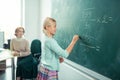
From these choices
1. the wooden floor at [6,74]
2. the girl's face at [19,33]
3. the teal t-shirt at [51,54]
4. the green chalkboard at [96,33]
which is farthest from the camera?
the wooden floor at [6,74]

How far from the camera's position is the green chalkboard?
2070mm

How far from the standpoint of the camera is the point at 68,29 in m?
3.07

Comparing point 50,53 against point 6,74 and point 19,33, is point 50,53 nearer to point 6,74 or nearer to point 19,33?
point 19,33

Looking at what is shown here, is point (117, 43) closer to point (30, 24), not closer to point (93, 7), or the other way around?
point (93, 7)

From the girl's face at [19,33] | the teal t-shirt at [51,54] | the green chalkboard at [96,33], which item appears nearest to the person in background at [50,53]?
the teal t-shirt at [51,54]

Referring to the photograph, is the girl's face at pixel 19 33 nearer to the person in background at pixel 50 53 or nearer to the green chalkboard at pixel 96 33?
the green chalkboard at pixel 96 33

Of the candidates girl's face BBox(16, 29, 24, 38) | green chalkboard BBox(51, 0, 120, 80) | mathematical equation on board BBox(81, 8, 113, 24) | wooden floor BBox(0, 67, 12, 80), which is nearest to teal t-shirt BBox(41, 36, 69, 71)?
green chalkboard BBox(51, 0, 120, 80)

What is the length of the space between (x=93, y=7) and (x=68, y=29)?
29.7 inches

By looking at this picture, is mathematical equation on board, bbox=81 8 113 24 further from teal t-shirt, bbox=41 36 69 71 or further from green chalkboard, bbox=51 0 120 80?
teal t-shirt, bbox=41 36 69 71

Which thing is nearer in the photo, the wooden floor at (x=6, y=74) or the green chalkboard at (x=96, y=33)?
the green chalkboard at (x=96, y=33)

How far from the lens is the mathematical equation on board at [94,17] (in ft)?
7.09

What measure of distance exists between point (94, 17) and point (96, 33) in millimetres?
201

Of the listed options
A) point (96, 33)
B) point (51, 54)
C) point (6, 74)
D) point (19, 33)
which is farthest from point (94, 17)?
point (6, 74)

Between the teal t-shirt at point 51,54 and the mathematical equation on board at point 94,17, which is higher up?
the mathematical equation on board at point 94,17
